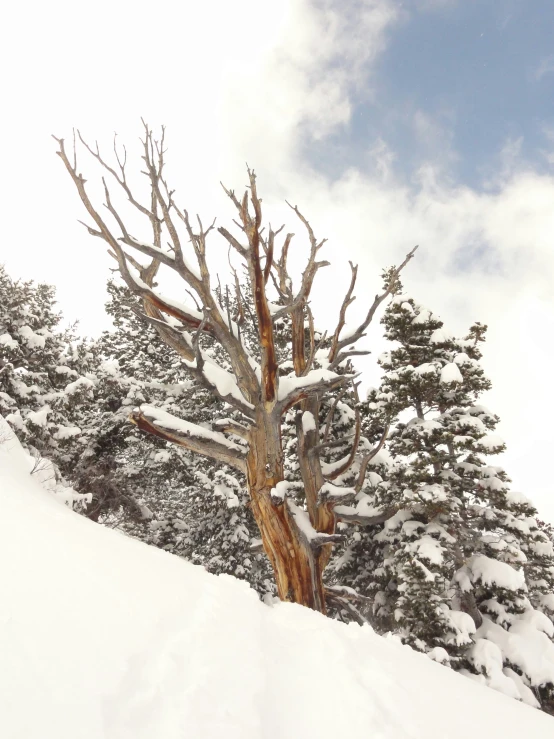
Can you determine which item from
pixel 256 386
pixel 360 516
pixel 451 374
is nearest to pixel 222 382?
pixel 256 386

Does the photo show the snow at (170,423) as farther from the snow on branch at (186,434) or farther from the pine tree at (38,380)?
the pine tree at (38,380)

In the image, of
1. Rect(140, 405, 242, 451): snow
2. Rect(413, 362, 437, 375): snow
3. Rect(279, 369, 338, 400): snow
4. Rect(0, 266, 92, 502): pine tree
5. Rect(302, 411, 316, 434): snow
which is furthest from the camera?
Rect(0, 266, 92, 502): pine tree

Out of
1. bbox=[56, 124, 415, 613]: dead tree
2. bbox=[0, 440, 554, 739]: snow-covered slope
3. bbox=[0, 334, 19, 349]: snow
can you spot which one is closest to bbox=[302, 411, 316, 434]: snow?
bbox=[56, 124, 415, 613]: dead tree

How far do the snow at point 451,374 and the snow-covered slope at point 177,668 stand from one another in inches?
244

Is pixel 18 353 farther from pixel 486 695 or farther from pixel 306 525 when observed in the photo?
pixel 486 695

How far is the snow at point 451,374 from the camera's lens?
28.2 ft

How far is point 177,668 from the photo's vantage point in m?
1.81

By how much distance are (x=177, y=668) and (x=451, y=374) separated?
8.07 metres

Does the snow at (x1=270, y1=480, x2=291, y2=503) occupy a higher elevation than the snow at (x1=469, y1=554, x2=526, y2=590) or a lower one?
lower

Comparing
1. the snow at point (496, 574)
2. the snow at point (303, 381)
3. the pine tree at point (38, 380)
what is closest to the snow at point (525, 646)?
the snow at point (496, 574)

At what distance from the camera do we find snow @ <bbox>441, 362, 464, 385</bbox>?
8.59 m

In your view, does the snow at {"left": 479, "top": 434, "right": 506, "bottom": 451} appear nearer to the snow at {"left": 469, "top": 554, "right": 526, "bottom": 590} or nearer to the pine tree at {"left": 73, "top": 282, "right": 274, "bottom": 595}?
the snow at {"left": 469, "top": 554, "right": 526, "bottom": 590}

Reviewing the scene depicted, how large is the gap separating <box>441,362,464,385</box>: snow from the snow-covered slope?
6201 millimetres

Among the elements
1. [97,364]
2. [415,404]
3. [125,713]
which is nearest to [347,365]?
[415,404]
